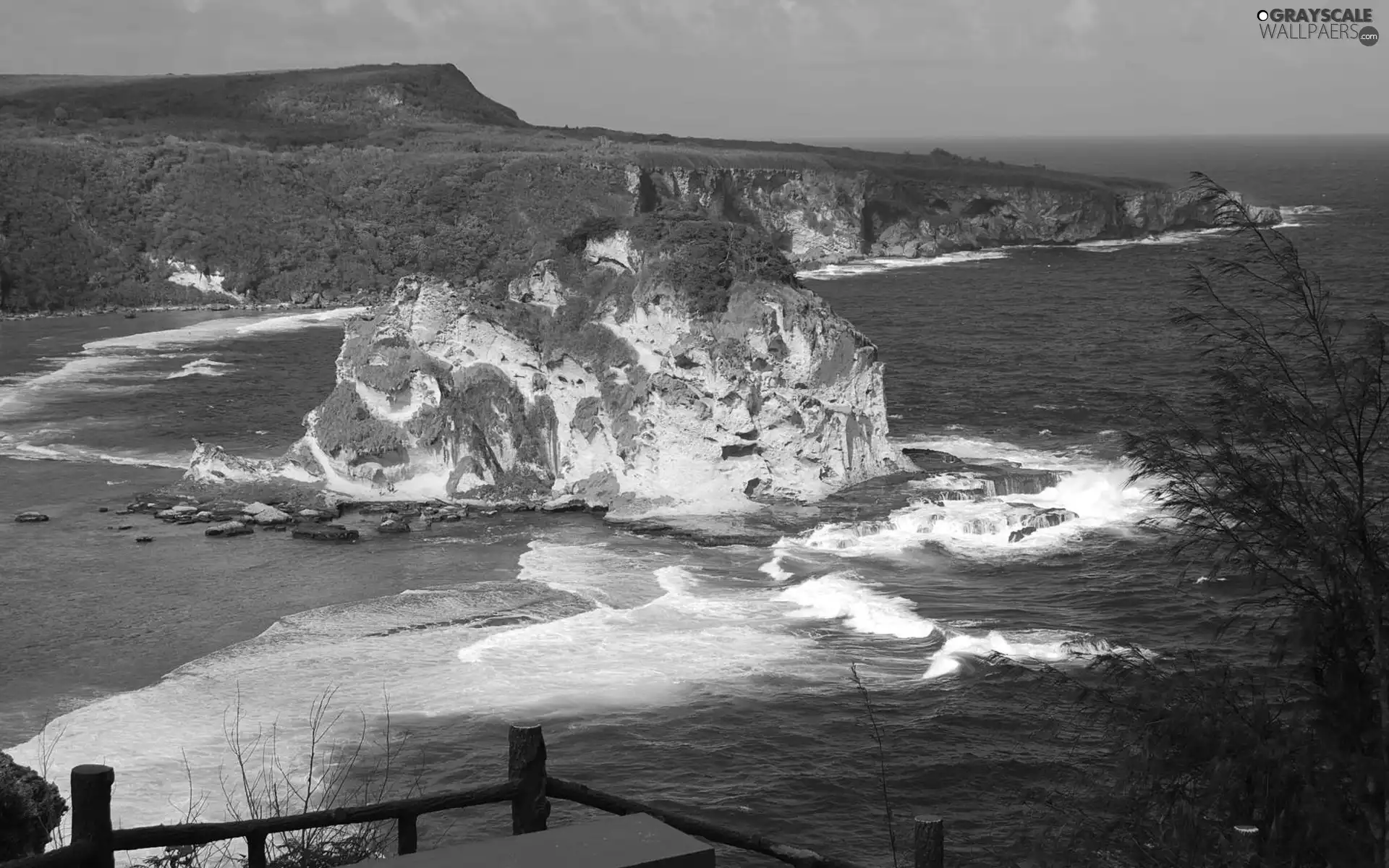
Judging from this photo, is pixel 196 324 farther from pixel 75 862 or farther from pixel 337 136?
pixel 75 862

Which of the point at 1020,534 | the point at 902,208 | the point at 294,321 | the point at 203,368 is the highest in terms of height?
the point at 902,208

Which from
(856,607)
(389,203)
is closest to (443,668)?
(856,607)

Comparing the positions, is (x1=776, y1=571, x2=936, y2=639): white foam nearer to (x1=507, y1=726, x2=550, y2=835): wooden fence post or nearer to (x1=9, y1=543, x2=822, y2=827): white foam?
(x1=9, y1=543, x2=822, y2=827): white foam

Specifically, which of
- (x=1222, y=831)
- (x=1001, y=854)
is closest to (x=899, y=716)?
(x=1001, y=854)

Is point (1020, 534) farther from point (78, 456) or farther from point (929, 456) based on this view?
point (78, 456)

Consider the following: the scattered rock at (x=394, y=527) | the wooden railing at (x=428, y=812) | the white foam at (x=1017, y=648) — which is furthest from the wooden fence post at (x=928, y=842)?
the scattered rock at (x=394, y=527)
